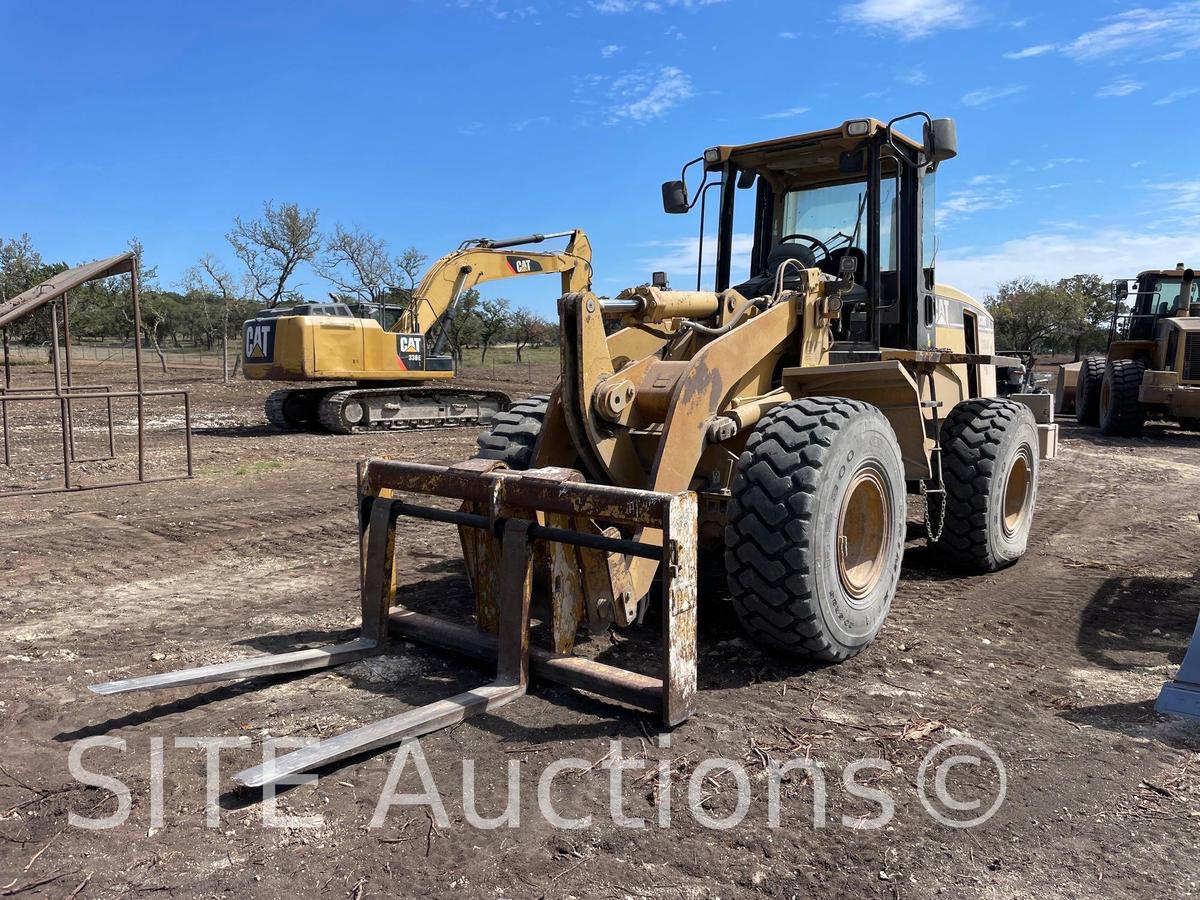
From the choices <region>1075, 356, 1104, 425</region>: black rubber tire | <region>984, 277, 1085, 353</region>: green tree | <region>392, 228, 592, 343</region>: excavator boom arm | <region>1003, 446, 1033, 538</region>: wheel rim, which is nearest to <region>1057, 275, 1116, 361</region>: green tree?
<region>984, 277, 1085, 353</region>: green tree

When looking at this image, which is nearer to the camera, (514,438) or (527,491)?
(527,491)

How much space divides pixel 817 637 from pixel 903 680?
0.51 m

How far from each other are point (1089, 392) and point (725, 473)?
16.6 meters

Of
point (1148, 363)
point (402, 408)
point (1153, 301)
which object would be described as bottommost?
point (402, 408)

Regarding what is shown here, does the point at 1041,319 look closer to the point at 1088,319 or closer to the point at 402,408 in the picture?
the point at 1088,319

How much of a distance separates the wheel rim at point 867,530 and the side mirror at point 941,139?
1.98 m

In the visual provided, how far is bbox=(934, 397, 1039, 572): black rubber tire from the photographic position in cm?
579

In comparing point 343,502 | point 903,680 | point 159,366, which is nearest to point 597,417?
point 903,680

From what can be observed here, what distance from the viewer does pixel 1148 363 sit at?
672 inches

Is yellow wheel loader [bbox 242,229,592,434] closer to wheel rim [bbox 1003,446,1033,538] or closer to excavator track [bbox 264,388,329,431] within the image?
excavator track [bbox 264,388,329,431]

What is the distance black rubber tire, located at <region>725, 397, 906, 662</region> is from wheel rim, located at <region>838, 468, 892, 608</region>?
25cm

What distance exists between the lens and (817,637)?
3.94 metres

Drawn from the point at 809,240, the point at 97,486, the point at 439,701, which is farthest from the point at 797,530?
the point at 97,486

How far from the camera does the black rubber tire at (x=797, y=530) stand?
150 inches
